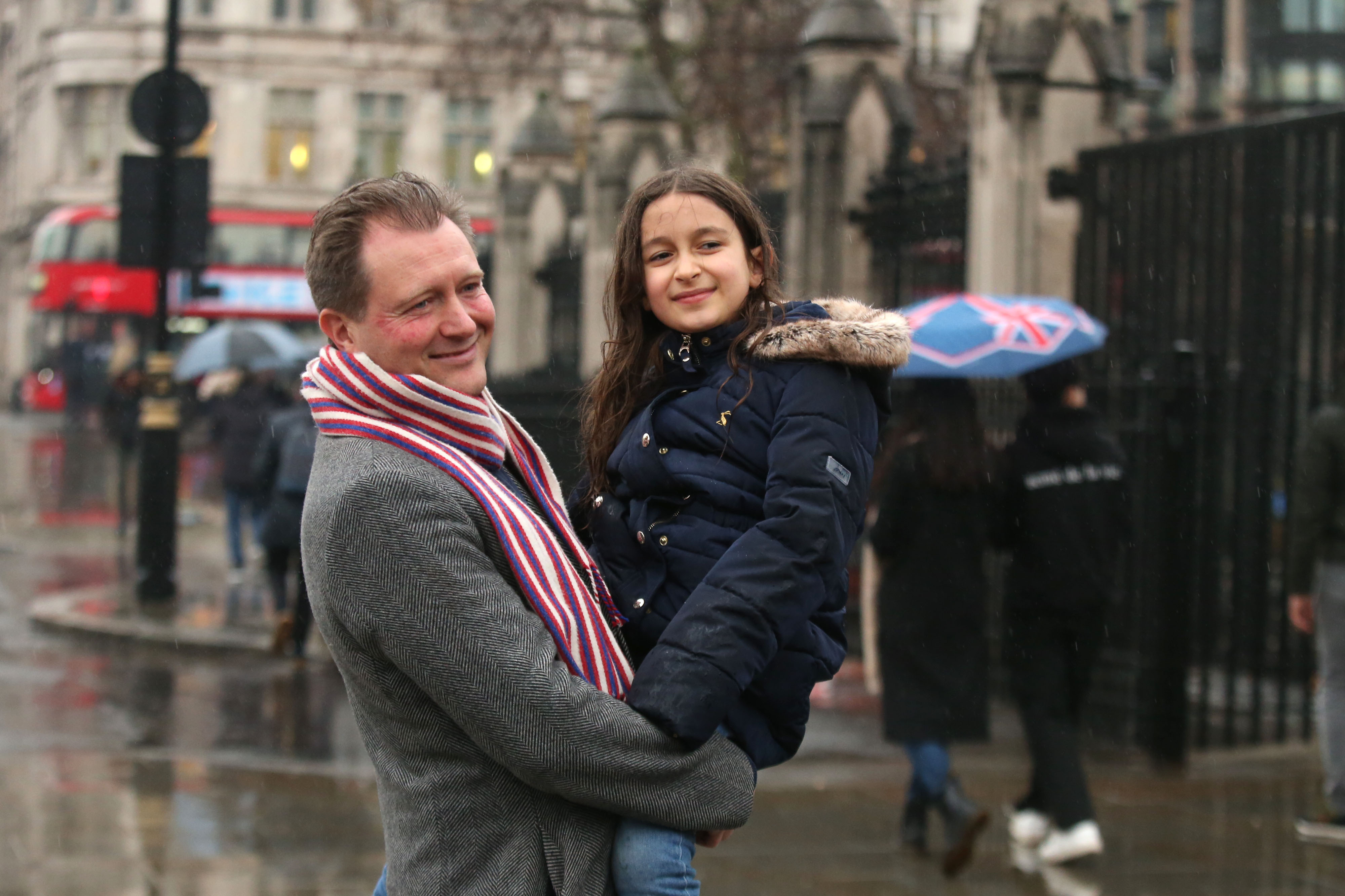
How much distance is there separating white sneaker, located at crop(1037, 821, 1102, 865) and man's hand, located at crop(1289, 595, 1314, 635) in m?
1.33

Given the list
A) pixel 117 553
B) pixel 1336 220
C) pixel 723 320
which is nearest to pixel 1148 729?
pixel 1336 220

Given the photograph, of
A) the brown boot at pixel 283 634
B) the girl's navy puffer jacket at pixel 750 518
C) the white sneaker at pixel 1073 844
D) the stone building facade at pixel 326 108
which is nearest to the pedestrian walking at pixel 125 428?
the stone building facade at pixel 326 108

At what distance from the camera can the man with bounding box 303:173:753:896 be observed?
83.7 inches

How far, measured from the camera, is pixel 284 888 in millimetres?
5387

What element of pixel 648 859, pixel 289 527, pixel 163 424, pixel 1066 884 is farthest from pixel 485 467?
pixel 163 424

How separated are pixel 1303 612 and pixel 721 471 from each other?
15.8 ft

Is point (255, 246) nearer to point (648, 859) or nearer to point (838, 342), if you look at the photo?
point (838, 342)

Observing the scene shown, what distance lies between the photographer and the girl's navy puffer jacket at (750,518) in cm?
217

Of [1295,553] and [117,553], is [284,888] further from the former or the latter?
[117,553]

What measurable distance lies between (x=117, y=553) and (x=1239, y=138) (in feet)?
40.0

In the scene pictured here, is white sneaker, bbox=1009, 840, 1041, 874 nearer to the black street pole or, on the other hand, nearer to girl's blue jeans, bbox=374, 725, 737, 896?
girl's blue jeans, bbox=374, 725, 737, 896

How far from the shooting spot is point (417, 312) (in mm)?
2326

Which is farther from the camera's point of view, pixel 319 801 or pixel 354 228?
pixel 319 801

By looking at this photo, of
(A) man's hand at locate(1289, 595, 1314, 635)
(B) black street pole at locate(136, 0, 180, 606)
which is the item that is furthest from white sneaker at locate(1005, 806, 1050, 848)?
(B) black street pole at locate(136, 0, 180, 606)
